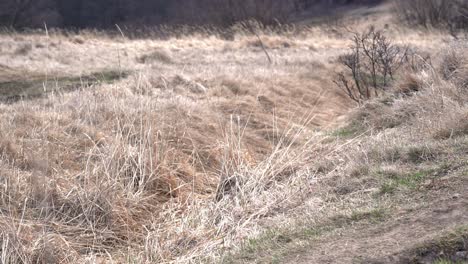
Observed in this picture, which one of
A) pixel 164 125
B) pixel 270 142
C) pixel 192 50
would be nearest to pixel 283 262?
pixel 164 125

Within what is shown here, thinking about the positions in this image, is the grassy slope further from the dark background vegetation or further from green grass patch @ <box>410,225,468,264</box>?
the dark background vegetation

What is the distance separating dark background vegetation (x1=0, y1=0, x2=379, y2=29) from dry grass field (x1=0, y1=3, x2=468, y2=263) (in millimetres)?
20295

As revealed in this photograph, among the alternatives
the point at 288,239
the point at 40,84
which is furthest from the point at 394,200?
the point at 40,84

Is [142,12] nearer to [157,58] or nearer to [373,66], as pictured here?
[157,58]

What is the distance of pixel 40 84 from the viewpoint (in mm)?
13000

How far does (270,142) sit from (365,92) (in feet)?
10.5

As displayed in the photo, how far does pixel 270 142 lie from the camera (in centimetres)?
928

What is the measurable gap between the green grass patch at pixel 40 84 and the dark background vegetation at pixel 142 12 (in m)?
14.6

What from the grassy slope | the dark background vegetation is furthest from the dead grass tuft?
the dark background vegetation

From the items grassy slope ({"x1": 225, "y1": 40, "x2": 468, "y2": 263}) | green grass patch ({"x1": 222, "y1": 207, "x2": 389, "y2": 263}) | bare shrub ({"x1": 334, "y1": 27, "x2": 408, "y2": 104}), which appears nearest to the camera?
grassy slope ({"x1": 225, "y1": 40, "x2": 468, "y2": 263})

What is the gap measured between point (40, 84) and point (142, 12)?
38.3 m

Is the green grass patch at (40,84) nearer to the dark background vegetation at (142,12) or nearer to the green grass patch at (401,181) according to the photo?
the green grass patch at (401,181)

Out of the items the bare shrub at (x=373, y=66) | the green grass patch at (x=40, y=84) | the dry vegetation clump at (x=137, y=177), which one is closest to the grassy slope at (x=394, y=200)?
the dry vegetation clump at (x=137, y=177)

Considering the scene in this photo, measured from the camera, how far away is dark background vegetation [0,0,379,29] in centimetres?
3178
